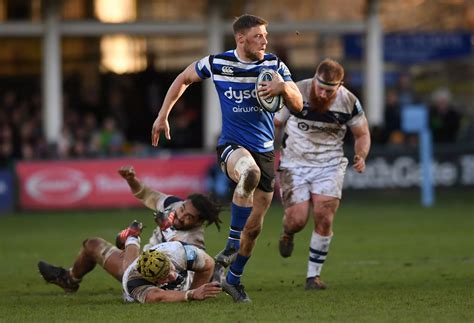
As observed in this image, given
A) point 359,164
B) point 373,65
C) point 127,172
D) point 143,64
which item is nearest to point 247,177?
point 127,172

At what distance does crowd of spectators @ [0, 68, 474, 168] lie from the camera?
24.8 meters

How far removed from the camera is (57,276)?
38.8ft

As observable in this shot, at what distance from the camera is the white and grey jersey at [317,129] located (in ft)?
40.5

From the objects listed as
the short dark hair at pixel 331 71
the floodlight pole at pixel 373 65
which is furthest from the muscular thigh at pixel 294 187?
the floodlight pole at pixel 373 65

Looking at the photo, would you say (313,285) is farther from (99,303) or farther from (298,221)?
(99,303)

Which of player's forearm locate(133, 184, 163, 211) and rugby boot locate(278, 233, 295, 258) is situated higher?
player's forearm locate(133, 184, 163, 211)

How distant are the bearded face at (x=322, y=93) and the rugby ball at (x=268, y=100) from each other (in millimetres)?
1596

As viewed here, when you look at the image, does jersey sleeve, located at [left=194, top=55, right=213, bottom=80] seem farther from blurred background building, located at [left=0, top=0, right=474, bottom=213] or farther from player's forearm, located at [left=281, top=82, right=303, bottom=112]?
blurred background building, located at [left=0, top=0, right=474, bottom=213]

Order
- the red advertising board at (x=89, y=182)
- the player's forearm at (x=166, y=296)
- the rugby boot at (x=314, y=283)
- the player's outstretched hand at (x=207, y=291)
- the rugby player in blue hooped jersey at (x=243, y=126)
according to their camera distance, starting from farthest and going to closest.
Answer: the red advertising board at (x=89, y=182), the rugby boot at (x=314, y=283), the rugby player in blue hooped jersey at (x=243, y=126), the player's forearm at (x=166, y=296), the player's outstretched hand at (x=207, y=291)

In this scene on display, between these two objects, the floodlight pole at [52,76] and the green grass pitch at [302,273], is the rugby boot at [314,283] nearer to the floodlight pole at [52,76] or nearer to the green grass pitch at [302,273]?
the green grass pitch at [302,273]

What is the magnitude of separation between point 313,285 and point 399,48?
1819cm

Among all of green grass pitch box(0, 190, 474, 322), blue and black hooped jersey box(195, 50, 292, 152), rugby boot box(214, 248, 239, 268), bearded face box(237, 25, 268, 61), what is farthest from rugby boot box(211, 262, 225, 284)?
bearded face box(237, 25, 268, 61)

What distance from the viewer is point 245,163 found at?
10.5m

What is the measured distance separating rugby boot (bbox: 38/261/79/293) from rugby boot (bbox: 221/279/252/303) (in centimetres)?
178
